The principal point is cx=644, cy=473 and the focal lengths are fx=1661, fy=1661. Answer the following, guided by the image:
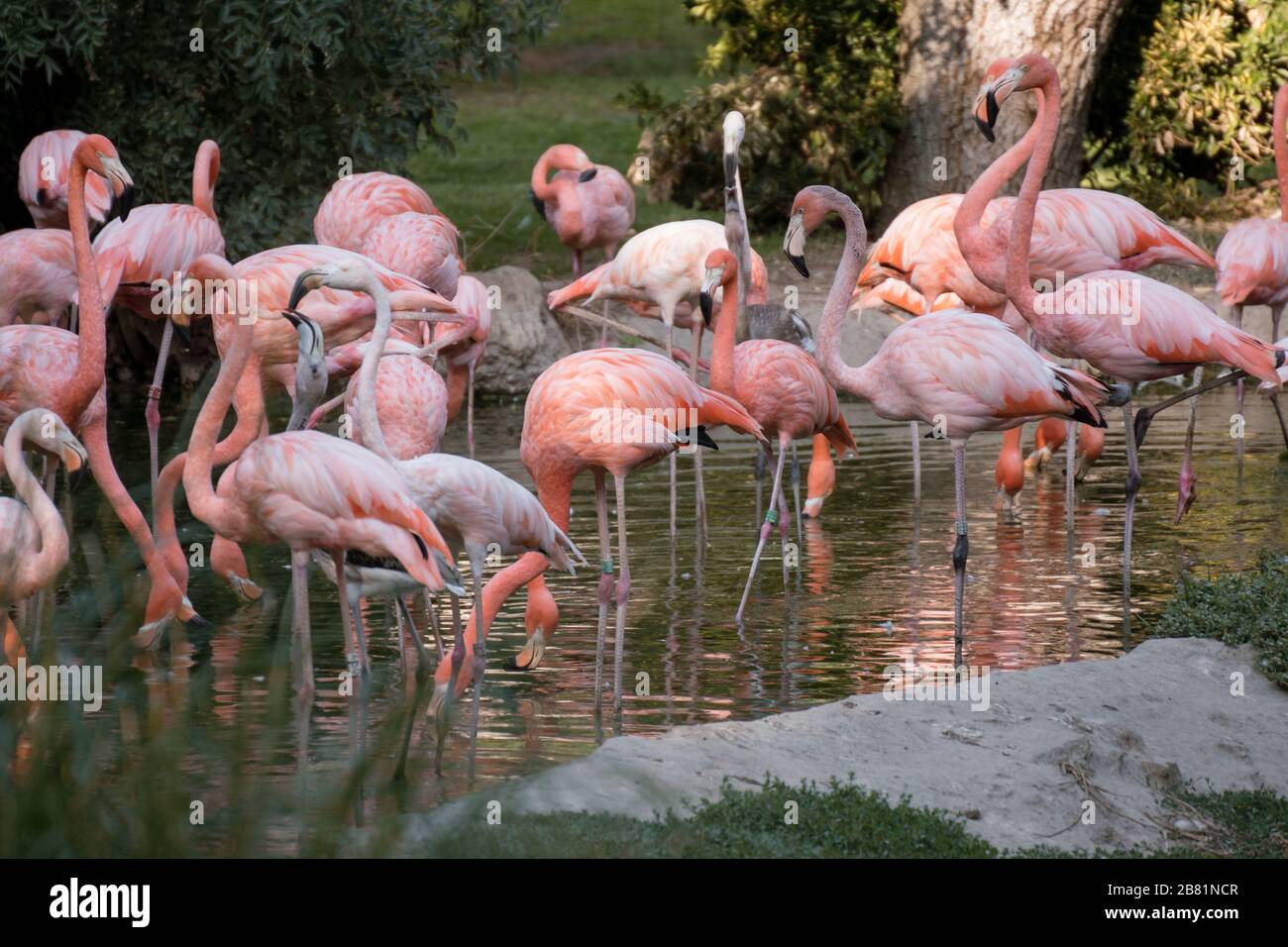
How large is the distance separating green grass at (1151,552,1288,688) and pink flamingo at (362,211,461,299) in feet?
12.2

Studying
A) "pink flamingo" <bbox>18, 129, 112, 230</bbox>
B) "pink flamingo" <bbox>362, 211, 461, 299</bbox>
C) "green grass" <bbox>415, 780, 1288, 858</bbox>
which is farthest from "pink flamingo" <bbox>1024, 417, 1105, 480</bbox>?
"pink flamingo" <bbox>18, 129, 112, 230</bbox>

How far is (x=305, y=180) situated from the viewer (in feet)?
37.8

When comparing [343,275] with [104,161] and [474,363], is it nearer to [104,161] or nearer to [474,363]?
[104,161]

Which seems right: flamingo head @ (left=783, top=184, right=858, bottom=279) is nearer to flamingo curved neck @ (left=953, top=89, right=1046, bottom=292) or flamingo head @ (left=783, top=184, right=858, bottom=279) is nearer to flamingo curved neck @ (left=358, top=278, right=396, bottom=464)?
flamingo curved neck @ (left=953, top=89, right=1046, bottom=292)

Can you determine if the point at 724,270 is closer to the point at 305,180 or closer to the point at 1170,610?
the point at 1170,610

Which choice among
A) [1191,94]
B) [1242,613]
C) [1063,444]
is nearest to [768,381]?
[1242,613]

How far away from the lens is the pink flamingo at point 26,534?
4.81 meters

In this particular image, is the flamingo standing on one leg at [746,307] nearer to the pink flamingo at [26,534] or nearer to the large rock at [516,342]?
the pink flamingo at [26,534]

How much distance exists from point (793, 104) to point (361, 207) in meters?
6.51

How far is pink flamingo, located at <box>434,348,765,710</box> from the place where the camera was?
5328mm

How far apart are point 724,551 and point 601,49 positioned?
20.7 m

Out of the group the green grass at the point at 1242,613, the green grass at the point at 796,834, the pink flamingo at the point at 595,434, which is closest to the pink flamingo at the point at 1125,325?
the green grass at the point at 1242,613

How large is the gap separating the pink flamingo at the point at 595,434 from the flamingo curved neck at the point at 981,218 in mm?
1946

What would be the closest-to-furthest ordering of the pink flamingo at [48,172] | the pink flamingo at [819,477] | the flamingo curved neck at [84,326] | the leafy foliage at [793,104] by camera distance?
the flamingo curved neck at [84,326]
the pink flamingo at [819,477]
the pink flamingo at [48,172]
the leafy foliage at [793,104]
